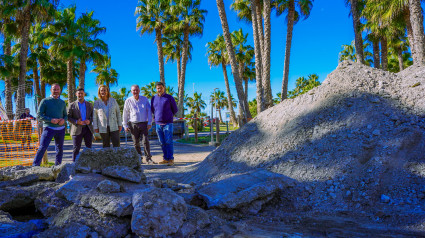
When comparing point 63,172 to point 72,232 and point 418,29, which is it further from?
point 418,29

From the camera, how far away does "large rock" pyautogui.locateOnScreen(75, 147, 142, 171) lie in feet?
12.2

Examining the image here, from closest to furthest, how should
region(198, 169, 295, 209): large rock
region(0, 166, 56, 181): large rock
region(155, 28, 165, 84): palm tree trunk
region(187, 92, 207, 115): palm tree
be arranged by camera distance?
region(198, 169, 295, 209): large rock, region(0, 166, 56, 181): large rock, region(155, 28, 165, 84): palm tree trunk, region(187, 92, 207, 115): palm tree

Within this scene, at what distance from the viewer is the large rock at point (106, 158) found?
373cm

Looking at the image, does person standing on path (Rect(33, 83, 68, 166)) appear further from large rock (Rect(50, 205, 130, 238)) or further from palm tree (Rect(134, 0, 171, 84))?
palm tree (Rect(134, 0, 171, 84))

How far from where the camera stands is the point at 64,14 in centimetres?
1661

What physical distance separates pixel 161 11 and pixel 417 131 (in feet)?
58.7

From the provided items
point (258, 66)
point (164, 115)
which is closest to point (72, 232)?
point (164, 115)

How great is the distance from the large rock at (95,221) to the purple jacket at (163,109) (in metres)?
3.43

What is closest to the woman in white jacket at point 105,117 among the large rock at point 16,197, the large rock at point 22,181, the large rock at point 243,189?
the large rock at point 22,181

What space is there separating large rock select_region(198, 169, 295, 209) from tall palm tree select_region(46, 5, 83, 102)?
15627mm

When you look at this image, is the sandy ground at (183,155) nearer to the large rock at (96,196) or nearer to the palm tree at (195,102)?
the large rock at (96,196)

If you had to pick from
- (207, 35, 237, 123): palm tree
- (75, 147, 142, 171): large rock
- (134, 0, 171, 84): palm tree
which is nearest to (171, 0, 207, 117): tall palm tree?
(134, 0, 171, 84): palm tree

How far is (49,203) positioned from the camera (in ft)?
10.1

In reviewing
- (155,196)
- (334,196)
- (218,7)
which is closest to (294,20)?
(218,7)
